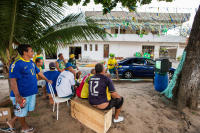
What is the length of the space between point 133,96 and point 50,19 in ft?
12.8

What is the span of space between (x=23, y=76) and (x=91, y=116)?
1.63 meters

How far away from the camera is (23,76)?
2020 millimetres

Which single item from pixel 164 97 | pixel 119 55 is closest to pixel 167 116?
pixel 164 97

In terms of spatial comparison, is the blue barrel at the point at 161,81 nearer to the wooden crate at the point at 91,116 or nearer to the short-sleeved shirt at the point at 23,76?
the wooden crate at the point at 91,116

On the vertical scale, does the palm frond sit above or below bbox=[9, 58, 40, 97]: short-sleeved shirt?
above

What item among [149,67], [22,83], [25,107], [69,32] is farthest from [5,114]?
[149,67]

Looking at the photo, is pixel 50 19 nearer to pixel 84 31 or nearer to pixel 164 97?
pixel 84 31

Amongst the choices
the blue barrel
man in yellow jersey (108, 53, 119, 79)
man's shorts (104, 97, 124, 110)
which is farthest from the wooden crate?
man in yellow jersey (108, 53, 119, 79)

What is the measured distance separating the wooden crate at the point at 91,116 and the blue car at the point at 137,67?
4.32m

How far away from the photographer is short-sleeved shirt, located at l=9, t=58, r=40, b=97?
1.92m

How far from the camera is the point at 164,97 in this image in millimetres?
4105

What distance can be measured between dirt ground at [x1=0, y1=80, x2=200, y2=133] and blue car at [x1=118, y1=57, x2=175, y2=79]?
9.30ft

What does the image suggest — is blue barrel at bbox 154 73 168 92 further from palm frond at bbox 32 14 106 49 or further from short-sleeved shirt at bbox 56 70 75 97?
short-sleeved shirt at bbox 56 70 75 97

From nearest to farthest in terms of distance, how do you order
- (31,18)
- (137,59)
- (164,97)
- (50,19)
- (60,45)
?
(31,18) < (50,19) < (60,45) < (164,97) < (137,59)
